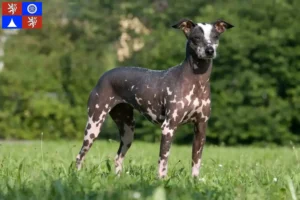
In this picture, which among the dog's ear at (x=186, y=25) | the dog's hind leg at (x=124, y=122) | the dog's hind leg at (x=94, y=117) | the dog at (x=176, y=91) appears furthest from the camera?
the dog's hind leg at (x=124, y=122)

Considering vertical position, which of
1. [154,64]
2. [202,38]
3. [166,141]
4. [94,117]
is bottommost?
→ [154,64]

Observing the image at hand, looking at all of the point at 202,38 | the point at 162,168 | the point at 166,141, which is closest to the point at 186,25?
the point at 202,38

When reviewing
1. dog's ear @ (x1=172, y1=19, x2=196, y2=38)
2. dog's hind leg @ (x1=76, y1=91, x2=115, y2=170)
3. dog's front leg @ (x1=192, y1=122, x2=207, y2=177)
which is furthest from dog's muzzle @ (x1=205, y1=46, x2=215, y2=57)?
dog's hind leg @ (x1=76, y1=91, x2=115, y2=170)

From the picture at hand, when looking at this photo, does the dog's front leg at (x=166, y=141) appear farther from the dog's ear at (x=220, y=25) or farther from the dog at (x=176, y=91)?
the dog's ear at (x=220, y=25)

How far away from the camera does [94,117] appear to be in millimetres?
8844

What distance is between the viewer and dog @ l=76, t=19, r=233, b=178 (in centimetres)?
768

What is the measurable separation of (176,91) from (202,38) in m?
0.68

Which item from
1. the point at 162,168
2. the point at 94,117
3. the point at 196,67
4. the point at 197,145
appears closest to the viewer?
the point at 162,168

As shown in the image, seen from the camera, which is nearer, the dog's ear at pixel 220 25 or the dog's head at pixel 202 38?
the dog's head at pixel 202 38

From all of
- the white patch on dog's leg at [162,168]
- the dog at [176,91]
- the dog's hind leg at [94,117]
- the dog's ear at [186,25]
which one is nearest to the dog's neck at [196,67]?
the dog at [176,91]

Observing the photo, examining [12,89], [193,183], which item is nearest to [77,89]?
[12,89]

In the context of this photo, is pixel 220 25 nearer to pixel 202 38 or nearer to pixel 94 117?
pixel 202 38

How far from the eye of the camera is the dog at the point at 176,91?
25.2 feet

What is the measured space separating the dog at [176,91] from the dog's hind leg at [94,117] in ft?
0.04
